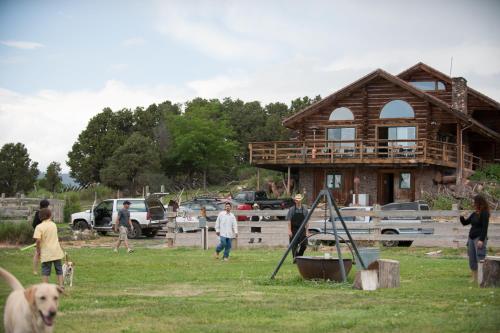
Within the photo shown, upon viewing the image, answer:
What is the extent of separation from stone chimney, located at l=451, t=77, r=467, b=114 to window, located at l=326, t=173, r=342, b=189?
7911 millimetres

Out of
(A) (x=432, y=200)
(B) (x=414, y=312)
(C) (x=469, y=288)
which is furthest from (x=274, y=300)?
(A) (x=432, y=200)

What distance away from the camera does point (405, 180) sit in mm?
43562

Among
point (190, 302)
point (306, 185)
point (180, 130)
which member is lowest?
point (190, 302)

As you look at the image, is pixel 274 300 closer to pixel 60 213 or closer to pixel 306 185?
pixel 60 213

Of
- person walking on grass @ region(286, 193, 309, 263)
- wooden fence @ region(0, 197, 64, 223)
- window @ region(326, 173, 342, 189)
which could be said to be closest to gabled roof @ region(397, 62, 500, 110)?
window @ region(326, 173, 342, 189)

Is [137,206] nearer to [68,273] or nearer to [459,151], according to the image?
[68,273]

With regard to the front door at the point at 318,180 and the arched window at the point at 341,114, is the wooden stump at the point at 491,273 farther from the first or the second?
the arched window at the point at 341,114

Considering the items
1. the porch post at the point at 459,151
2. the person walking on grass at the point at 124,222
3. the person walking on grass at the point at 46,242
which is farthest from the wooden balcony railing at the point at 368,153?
the person walking on grass at the point at 46,242

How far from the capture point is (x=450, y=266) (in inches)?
722

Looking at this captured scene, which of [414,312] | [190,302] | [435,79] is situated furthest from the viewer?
[435,79]

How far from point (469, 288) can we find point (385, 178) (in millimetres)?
30905

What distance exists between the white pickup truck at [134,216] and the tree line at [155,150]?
31.6 meters

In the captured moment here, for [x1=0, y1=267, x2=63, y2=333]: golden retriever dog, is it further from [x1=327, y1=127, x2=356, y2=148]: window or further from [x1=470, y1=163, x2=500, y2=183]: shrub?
[x1=470, y1=163, x2=500, y2=183]: shrub

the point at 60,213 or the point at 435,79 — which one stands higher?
the point at 435,79
